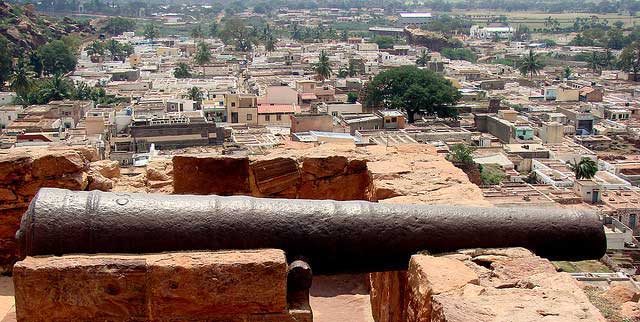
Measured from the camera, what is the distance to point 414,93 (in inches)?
2040

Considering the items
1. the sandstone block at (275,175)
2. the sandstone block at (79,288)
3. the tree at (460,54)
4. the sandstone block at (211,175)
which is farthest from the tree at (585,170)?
the tree at (460,54)

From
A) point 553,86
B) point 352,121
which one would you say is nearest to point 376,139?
point 352,121

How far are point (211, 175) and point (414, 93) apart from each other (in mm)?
46444

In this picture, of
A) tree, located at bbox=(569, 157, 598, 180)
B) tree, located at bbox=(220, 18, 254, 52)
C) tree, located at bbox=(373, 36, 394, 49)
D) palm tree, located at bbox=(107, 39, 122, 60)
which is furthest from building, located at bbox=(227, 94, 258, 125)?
tree, located at bbox=(373, 36, 394, 49)

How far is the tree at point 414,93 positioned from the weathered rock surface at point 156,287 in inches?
1911

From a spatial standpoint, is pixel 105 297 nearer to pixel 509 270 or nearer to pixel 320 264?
pixel 320 264

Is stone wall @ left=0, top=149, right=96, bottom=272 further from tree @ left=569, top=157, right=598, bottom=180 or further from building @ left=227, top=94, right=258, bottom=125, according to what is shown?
building @ left=227, top=94, right=258, bottom=125

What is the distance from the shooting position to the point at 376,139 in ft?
137

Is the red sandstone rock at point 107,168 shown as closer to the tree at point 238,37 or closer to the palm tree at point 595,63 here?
the palm tree at point 595,63

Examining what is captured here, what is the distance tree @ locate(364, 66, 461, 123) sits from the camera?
170 feet

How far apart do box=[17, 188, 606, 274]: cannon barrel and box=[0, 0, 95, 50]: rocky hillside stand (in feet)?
239

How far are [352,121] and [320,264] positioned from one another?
43.0 metres

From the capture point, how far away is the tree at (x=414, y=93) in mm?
51875

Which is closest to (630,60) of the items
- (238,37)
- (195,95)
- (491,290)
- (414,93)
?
(414,93)
